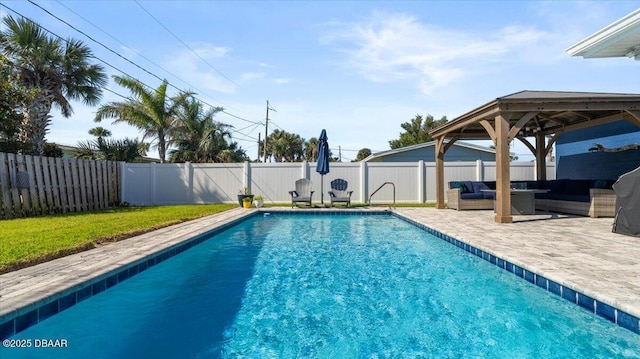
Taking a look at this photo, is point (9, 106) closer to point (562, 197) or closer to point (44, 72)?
point (44, 72)

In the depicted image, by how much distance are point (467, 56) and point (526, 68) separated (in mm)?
2296

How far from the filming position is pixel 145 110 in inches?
693

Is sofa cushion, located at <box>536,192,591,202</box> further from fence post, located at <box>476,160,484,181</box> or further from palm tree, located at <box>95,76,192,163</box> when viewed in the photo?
palm tree, located at <box>95,76,192,163</box>

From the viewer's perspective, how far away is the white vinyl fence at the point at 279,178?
541 inches

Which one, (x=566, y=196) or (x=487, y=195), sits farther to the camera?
(x=487, y=195)

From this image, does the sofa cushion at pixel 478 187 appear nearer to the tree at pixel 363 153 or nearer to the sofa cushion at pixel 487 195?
the sofa cushion at pixel 487 195

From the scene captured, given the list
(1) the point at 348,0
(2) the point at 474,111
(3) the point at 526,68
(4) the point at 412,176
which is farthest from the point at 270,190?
(3) the point at 526,68

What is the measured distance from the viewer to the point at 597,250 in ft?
14.8

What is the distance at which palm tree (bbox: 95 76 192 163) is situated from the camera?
1736cm

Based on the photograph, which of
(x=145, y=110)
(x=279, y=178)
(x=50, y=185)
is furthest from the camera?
(x=145, y=110)

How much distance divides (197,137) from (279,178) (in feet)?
25.6

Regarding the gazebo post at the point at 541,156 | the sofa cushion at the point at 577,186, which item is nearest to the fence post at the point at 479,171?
the gazebo post at the point at 541,156

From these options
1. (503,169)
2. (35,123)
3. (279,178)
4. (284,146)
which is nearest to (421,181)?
(279,178)

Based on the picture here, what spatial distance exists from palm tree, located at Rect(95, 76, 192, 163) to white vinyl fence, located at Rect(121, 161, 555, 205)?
3.19 metres
